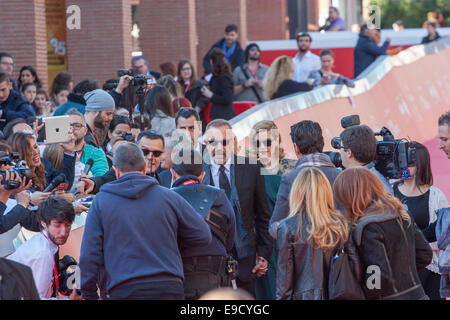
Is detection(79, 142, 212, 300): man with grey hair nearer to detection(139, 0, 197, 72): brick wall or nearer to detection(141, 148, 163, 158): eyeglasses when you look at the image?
detection(141, 148, 163, 158): eyeglasses

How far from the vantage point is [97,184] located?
26.3 ft

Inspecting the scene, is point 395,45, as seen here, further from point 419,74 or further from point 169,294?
point 169,294

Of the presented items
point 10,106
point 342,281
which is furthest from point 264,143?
point 10,106

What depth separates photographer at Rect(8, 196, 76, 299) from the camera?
20.6 ft

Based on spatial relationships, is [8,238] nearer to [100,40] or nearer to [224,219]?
[224,219]

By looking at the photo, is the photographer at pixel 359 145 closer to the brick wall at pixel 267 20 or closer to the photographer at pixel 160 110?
the photographer at pixel 160 110

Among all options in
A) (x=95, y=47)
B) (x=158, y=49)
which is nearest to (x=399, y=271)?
(x=95, y=47)

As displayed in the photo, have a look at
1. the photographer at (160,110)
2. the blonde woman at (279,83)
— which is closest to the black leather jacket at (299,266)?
the photographer at (160,110)

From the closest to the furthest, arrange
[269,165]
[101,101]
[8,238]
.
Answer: [8,238], [269,165], [101,101]

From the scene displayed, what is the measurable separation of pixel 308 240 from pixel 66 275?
5.64 ft

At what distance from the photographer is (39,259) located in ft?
20.6

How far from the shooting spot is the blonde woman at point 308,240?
5.99 metres

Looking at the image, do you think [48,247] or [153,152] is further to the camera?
[153,152]
